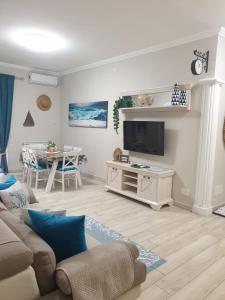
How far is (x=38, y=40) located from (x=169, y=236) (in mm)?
3638

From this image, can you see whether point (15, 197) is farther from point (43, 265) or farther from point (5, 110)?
point (5, 110)

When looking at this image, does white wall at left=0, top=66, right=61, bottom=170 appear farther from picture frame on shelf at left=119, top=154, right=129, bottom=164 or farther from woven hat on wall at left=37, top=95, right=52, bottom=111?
picture frame on shelf at left=119, top=154, right=129, bottom=164

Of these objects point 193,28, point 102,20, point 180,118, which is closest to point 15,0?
point 102,20

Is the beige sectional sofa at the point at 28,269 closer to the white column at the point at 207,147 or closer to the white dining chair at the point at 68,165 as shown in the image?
the white column at the point at 207,147

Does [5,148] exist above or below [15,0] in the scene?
below

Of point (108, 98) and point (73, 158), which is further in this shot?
point (108, 98)

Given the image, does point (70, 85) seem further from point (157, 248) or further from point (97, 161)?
point (157, 248)

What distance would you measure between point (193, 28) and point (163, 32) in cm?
43

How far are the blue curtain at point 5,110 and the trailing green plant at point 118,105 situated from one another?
2710 mm

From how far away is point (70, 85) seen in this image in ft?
21.0

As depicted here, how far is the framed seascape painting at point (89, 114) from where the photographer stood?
5.43 m

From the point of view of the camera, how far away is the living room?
4.63 ft

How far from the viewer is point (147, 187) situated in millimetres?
3967

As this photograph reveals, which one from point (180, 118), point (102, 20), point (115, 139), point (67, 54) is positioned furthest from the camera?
point (115, 139)
